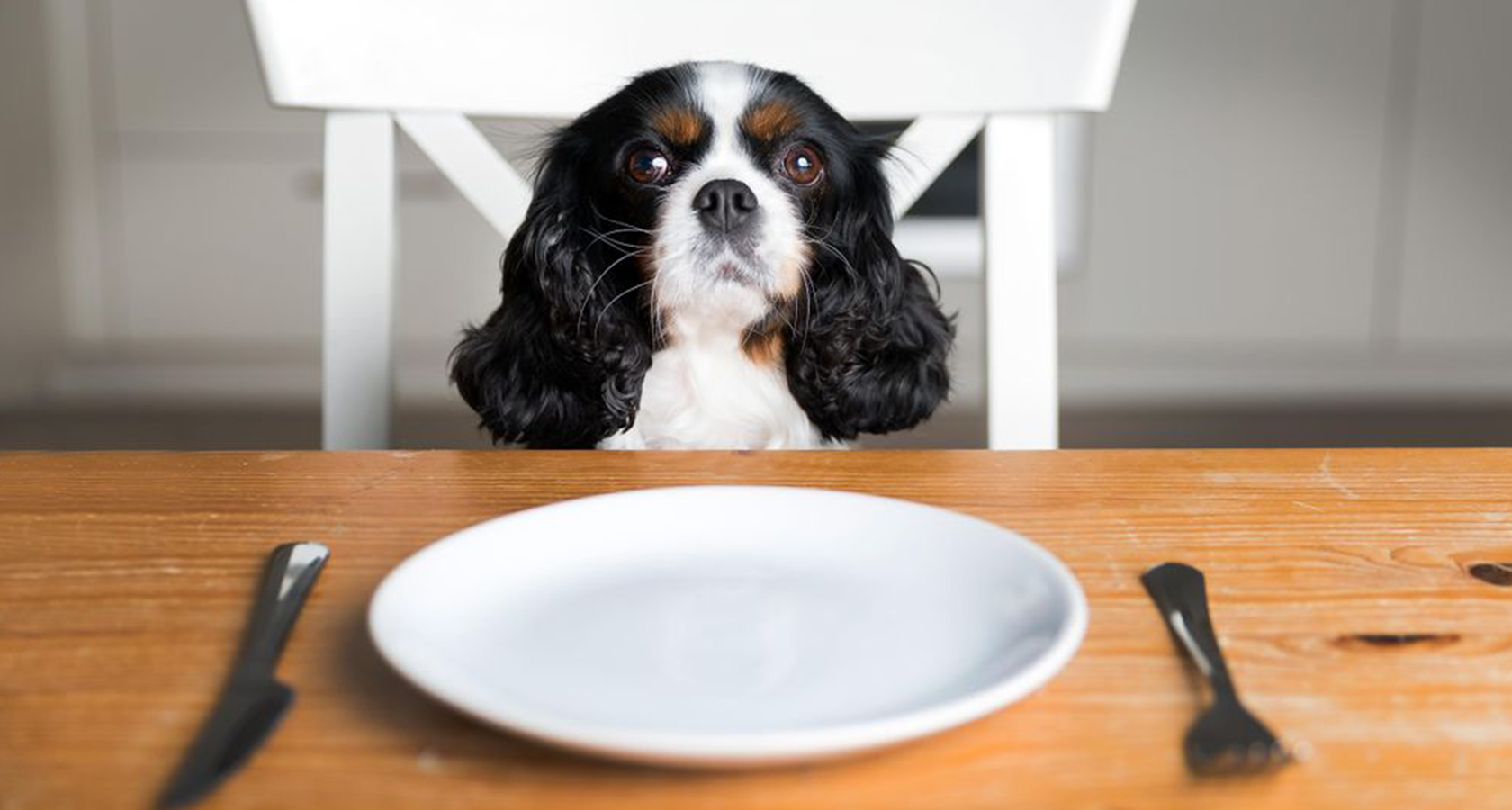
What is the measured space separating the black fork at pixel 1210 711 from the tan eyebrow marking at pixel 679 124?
606mm

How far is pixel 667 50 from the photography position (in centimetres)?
111

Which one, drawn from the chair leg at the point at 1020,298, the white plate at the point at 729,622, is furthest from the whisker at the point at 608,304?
the white plate at the point at 729,622

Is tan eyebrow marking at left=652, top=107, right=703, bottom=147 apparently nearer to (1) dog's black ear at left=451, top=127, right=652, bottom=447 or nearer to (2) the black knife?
(1) dog's black ear at left=451, top=127, right=652, bottom=447

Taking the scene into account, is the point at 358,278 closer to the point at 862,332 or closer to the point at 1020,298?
the point at 862,332

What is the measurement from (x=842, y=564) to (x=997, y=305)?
2.03ft

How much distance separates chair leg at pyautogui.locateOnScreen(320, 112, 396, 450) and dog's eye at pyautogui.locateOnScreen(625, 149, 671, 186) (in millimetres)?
205

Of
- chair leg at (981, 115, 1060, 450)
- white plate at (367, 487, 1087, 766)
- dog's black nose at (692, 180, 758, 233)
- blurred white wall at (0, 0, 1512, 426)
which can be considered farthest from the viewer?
blurred white wall at (0, 0, 1512, 426)

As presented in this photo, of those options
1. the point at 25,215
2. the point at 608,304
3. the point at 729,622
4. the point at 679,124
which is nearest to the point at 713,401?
the point at 608,304

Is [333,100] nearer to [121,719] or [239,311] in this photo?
[121,719]

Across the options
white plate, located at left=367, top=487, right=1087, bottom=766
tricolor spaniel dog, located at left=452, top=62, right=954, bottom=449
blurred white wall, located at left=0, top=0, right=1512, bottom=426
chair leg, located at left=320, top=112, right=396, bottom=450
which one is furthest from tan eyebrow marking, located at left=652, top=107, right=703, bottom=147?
blurred white wall, located at left=0, top=0, right=1512, bottom=426

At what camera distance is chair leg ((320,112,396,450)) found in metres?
1.04

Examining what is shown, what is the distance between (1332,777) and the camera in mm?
330

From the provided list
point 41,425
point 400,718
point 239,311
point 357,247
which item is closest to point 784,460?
point 400,718

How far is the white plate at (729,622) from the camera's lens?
0.32 m
